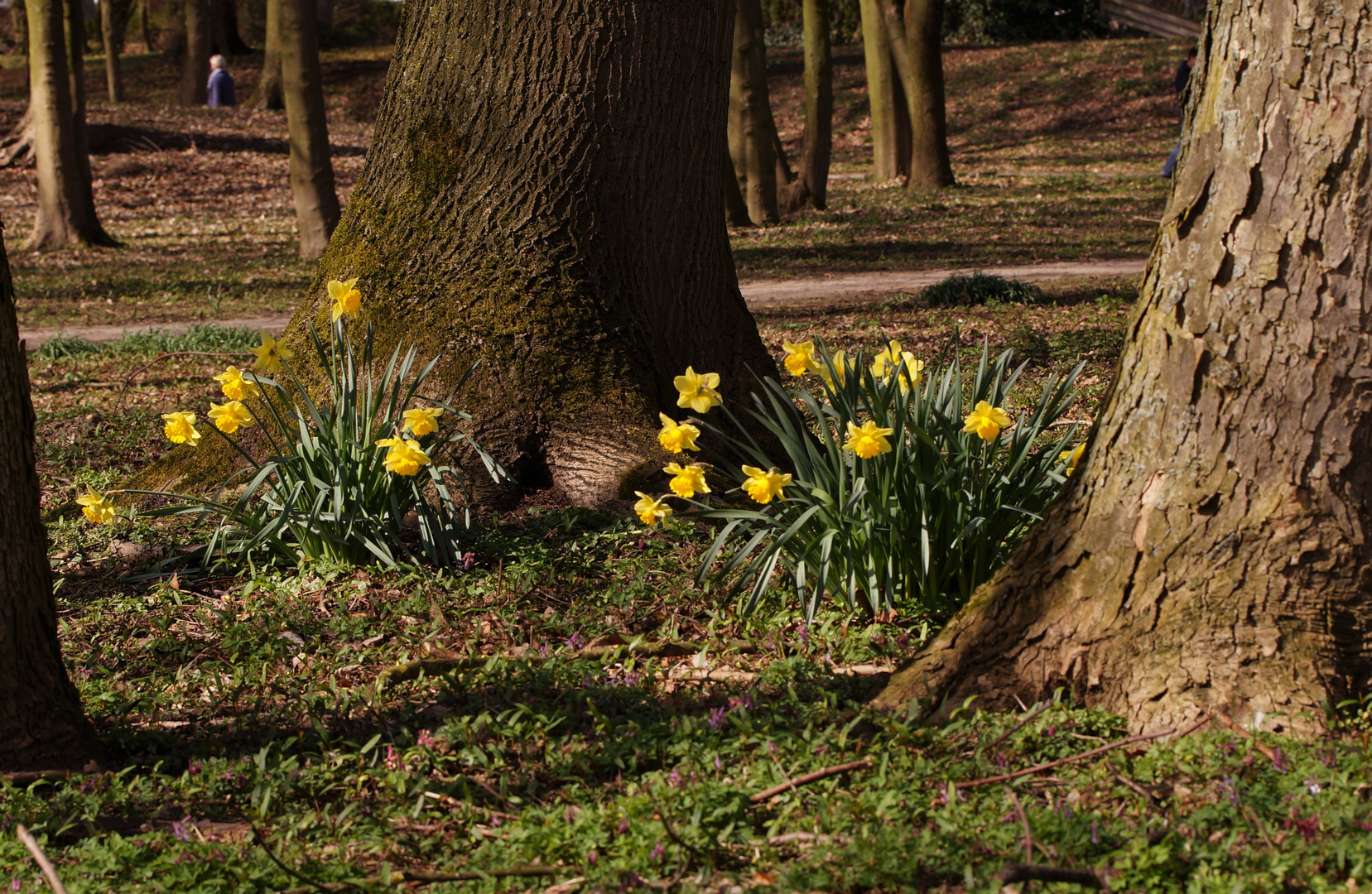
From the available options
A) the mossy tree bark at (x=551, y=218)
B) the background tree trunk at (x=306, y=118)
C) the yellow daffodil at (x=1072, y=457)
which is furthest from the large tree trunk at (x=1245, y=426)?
the background tree trunk at (x=306, y=118)

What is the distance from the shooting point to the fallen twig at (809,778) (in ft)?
7.60

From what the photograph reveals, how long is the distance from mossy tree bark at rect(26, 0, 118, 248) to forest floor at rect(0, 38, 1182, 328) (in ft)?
1.14

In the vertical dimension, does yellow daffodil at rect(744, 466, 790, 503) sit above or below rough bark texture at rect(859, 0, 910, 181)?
below

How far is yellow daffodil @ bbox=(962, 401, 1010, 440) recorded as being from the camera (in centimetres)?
291

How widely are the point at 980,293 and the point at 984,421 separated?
19.5 ft

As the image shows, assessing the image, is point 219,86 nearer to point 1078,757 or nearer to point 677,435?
point 677,435

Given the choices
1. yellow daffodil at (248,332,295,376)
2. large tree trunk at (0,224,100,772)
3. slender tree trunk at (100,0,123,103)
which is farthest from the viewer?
slender tree trunk at (100,0,123,103)

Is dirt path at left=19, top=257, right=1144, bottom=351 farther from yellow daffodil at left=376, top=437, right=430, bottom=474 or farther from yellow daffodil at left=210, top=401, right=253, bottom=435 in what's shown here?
yellow daffodil at left=376, top=437, right=430, bottom=474

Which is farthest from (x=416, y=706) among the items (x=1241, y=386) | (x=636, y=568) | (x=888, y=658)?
(x=1241, y=386)

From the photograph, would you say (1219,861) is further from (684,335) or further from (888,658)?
(684,335)

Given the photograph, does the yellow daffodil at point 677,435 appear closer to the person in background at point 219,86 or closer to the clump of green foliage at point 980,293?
the clump of green foliage at point 980,293

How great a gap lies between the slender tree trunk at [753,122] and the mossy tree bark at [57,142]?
24.9ft

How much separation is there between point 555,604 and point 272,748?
1.07m

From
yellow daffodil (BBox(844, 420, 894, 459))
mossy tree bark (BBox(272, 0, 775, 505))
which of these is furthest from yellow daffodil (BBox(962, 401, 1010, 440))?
mossy tree bark (BBox(272, 0, 775, 505))
